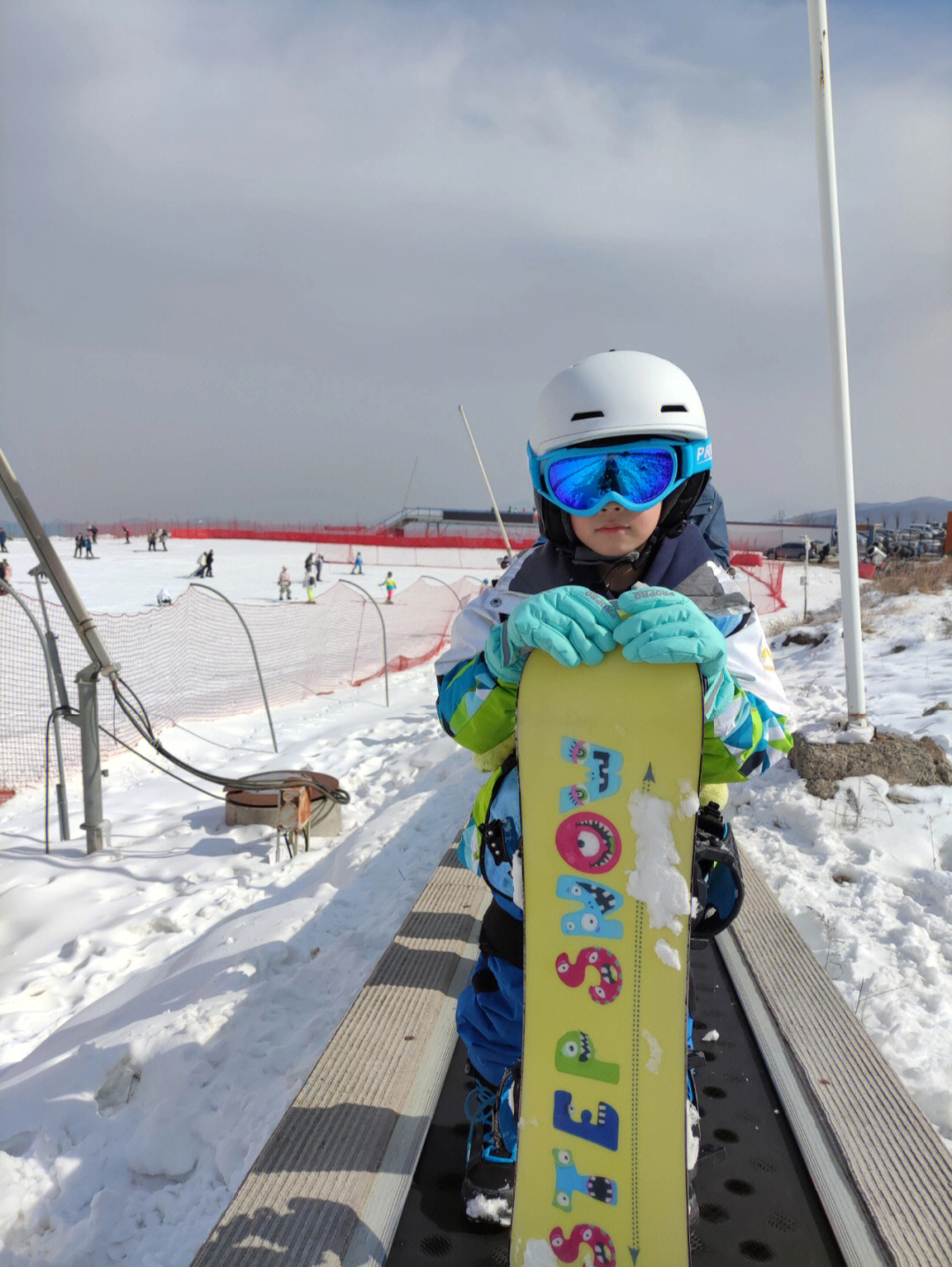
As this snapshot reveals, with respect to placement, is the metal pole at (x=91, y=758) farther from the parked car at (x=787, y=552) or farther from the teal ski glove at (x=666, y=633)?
the parked car at (x=787, y=552)

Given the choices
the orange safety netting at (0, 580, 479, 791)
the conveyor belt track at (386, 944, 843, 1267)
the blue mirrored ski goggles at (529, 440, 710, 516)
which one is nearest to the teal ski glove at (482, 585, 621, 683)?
the blue mirrored ski goggles at (529, 440, 710, 516)

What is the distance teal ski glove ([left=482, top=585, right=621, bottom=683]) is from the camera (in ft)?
5.22

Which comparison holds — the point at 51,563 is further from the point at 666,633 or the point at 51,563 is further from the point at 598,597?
the point at 666,633

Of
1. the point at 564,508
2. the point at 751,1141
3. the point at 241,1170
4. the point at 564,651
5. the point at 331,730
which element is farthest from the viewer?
the point at 331,730

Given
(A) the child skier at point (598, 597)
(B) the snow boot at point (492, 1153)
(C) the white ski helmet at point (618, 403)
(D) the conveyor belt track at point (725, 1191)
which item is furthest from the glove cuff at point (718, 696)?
(D) the conveyor belt track at point (725, 1191)

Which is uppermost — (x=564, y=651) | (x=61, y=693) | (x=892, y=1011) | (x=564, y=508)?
(x=564, y=508)

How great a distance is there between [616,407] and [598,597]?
0.54m

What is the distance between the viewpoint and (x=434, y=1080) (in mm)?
2527

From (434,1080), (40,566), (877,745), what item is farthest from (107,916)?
(877,745)

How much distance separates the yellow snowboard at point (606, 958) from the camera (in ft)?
5.38

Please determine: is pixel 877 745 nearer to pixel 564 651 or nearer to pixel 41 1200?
pixel 564 651

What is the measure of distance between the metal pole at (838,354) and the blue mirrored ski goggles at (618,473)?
383cm

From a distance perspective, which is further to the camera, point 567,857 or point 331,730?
point 331,730

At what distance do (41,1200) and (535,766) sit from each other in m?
2.30
